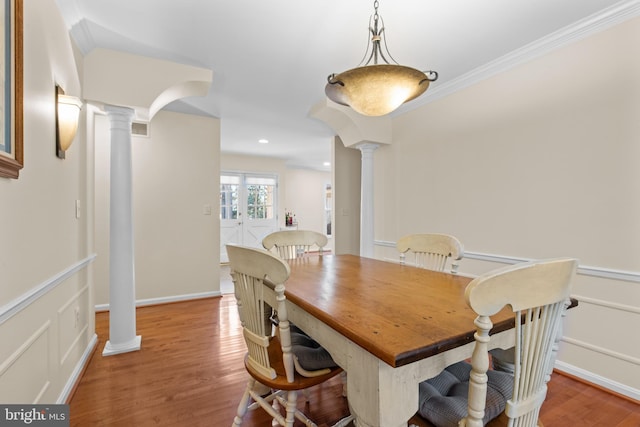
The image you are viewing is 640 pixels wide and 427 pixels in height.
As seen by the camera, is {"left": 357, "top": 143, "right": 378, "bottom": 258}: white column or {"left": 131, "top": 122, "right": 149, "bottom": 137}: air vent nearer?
{"left": 131, "top": 122, "right": 149, "bottom": 137}: air vent

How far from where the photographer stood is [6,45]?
3.52 ft

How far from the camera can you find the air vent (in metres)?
3.40

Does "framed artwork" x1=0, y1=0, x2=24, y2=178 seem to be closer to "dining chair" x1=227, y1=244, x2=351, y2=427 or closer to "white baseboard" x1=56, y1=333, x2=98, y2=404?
"dining chair" x1=227, y1=244, x2=351, y2=427

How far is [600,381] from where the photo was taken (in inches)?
75.3

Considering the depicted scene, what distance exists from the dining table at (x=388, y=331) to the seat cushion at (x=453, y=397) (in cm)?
16

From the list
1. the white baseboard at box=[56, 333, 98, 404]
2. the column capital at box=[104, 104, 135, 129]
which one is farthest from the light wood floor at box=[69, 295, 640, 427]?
the column capital at box=[104, 104, 135, 129]

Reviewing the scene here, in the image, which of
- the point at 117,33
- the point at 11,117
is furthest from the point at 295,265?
the point at 117,33

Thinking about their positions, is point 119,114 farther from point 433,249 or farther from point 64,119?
point 433,249

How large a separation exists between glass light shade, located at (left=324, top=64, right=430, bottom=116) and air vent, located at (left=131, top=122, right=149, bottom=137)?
2802 millimetres

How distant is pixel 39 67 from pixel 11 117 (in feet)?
1.66

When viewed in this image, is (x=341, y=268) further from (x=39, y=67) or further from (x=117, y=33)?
(x=117, y=33)

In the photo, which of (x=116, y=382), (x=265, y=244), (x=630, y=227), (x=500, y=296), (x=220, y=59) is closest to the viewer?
(x=500, y=296)

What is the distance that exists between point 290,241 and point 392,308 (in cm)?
140

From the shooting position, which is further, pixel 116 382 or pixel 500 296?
pixel 116 382
